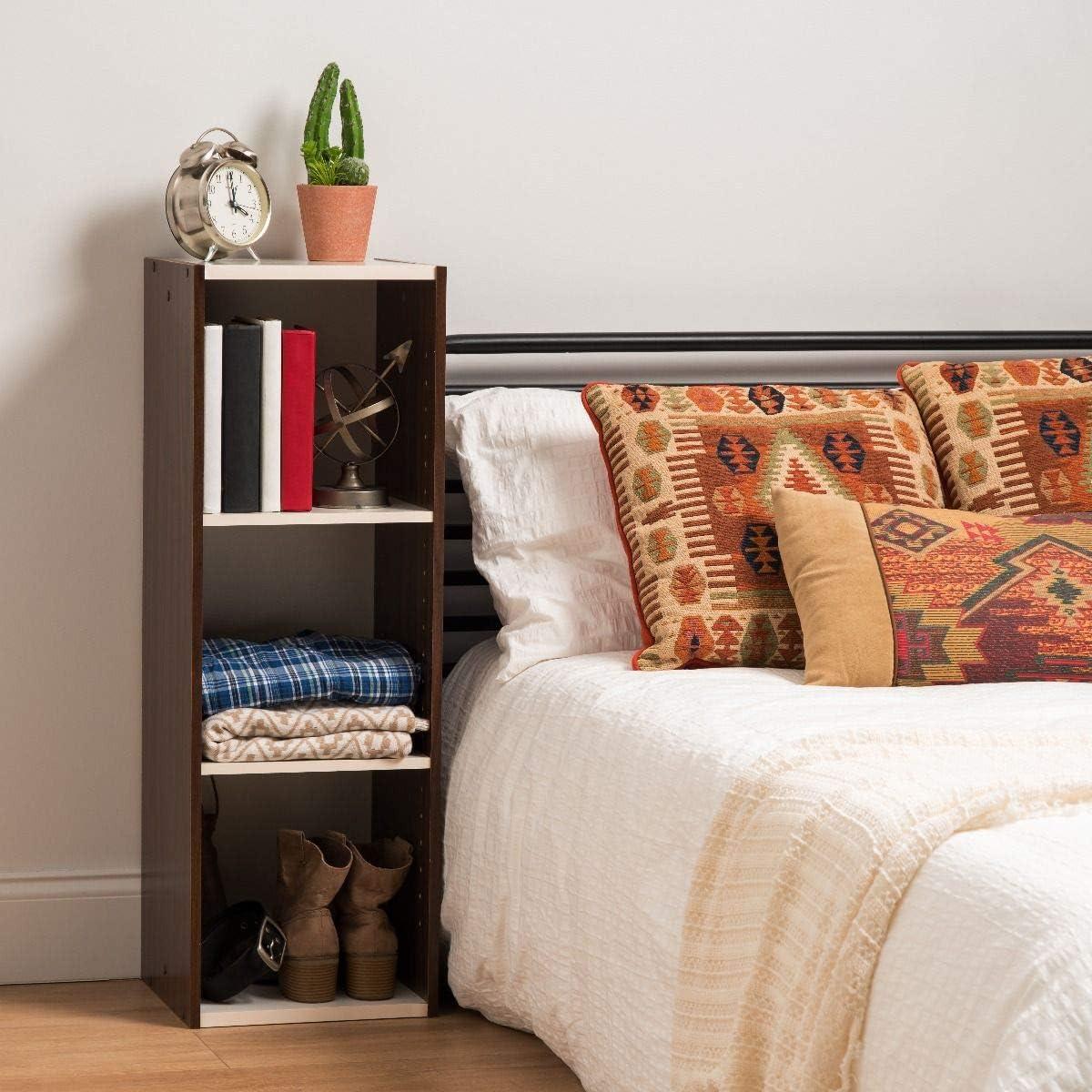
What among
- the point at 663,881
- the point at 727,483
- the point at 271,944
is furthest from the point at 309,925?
the point at 727,483

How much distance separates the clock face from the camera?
7.64ft

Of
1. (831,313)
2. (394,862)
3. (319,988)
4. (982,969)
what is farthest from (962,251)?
(982,969)

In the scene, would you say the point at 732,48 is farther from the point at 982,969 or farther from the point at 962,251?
the point at 982,969

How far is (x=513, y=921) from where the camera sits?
2188mm

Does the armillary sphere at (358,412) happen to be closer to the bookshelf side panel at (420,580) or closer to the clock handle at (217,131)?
the bookshelf side panel at (420,580)

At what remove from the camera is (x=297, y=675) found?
231cm

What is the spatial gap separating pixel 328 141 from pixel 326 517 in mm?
566

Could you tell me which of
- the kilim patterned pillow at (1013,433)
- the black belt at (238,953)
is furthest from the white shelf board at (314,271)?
the black belt at (238,953)

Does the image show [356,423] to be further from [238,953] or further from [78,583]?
[238,953]

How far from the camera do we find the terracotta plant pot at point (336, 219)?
7.84 feet

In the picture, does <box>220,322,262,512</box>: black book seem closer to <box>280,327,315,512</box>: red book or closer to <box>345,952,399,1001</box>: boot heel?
<box>280,327,315,512</box>: red book

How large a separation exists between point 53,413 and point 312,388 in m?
0.47

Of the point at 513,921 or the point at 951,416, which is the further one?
the point at 951,416

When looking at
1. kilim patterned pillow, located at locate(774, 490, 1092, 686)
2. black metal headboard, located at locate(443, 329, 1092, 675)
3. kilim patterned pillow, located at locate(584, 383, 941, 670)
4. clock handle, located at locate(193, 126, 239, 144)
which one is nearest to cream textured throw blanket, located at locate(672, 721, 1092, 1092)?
kilim patterned pillow, located at locate(774, 490, 1092, 686)
